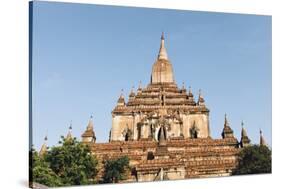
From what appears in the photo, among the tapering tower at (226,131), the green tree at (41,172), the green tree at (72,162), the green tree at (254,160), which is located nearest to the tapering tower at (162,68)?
the tapering tower at (226,131)

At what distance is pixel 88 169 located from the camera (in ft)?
29.1

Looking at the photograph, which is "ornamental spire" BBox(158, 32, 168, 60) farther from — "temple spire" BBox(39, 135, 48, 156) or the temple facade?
"temple spire" BBox(39, 135, 48, 156)

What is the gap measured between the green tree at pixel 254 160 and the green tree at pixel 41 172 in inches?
117

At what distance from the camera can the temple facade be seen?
30.3 ft

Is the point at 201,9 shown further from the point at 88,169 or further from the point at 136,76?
the point at 88,169

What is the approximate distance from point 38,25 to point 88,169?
2.13 metres

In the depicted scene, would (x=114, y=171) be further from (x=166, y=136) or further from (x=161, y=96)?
(x=161, y=96)

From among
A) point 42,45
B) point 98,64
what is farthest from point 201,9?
point 42,45

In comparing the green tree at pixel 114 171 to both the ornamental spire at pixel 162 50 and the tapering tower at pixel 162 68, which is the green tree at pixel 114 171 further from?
the ornamental spire at pixel 162 50

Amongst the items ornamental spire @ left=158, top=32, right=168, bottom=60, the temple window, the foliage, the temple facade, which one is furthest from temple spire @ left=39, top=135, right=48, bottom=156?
the temple window

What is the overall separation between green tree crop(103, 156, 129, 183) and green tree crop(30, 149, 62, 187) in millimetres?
795

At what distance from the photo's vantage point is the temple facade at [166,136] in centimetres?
923

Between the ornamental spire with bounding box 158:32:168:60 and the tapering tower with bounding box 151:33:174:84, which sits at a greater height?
the ornamental spire with bounding box 158:32:168:60

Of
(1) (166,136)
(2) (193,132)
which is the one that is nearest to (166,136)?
(1) (166,136)
